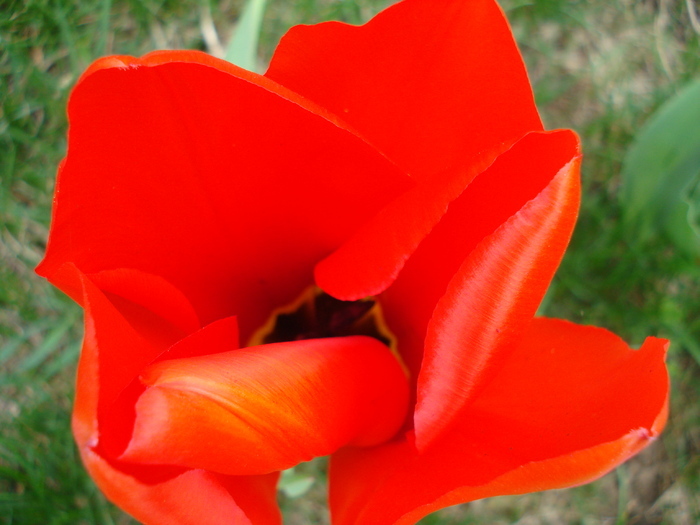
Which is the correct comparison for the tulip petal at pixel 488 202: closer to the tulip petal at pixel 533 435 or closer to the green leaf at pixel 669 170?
the tulip petal at pixel 533 435

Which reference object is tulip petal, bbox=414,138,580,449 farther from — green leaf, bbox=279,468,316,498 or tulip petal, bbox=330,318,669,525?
green leaf, bbox=279,468,316,498

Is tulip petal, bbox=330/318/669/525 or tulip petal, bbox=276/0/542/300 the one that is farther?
tulip petal, bbox=276/0/542/300

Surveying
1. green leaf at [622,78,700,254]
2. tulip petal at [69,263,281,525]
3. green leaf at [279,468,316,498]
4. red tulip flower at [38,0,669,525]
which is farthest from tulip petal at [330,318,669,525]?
green leaf at [622,78,700,254]

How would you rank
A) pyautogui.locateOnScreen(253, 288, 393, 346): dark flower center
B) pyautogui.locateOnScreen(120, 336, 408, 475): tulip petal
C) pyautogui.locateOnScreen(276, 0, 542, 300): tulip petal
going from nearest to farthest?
pyautogui.locateOnScreen(120, 336, 408, 475): tulip petal → pyautogui.locateOnScreen(276, 0, 542, 300): tulip petal → pyautogui.locateOnScreen(253, 288, 393, 346): dark flower center

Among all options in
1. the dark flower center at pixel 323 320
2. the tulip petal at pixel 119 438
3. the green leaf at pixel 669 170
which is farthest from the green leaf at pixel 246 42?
the green leaf at pixel 669 170

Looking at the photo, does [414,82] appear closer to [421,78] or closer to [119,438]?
[421,78]

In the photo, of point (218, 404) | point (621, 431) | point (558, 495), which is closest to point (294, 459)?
point (218, 404)
